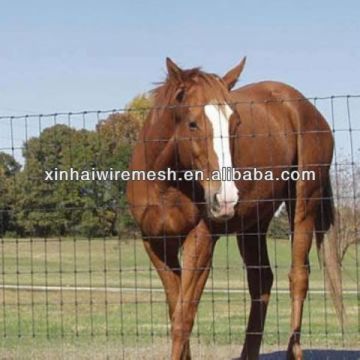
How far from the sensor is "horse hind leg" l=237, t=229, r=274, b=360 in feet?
26.2

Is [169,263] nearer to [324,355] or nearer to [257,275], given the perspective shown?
[257,275]

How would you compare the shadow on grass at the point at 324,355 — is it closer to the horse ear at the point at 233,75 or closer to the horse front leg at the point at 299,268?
the horse front leg at the point at 299,268

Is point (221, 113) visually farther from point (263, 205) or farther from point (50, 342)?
point (50, 342)

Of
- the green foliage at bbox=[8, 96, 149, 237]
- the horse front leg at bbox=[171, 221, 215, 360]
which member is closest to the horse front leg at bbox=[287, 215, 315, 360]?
the horse front leg at bbox=[171, 221, 215, 360]

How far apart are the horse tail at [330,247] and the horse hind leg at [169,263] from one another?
1758 mm

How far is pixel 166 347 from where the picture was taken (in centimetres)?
841

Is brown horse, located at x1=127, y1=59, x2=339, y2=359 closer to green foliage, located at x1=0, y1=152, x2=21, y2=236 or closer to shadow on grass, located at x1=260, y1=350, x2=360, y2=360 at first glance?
shadow on grass, located at x1=260, y1=350, x2=360, y2=360

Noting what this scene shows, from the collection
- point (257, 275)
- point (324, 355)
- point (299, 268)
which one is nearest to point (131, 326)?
point (257, 275)

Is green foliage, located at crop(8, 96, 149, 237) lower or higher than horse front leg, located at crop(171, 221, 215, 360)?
higher

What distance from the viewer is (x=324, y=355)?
8.07 m

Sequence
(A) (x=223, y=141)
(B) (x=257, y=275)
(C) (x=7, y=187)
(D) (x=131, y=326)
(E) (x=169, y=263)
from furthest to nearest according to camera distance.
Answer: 1. (D) (x=131, y=326)
2. (C) (x=7, y=187)
3. (B) (x=257, y=275)
4. (E) (x=169, y=263)
5. (A) (x=223, y=141)

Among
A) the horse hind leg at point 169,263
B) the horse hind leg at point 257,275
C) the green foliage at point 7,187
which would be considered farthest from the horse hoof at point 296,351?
the green foliage at point 7,187

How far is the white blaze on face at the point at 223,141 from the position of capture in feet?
19.4

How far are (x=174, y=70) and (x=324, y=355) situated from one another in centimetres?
303
